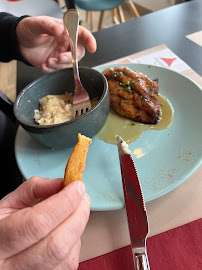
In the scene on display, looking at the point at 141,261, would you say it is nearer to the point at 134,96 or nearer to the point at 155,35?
the point at 134,96

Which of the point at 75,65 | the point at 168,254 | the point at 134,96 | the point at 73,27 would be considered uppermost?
the point at 73,27

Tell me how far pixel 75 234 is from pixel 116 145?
460 mm

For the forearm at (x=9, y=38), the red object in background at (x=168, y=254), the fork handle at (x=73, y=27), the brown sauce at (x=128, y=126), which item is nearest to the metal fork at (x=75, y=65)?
the fork handle at (x=73, y=27)

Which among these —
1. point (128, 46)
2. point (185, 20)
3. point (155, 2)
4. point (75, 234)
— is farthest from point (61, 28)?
point (155, 2)

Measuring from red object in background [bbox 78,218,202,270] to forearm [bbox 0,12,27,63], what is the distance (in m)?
1.21

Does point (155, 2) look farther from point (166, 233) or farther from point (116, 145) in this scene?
point (166, 233)

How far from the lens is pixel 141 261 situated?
2.05 feet

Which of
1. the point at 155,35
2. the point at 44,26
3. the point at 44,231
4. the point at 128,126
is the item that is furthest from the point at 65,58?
the point at 44,231

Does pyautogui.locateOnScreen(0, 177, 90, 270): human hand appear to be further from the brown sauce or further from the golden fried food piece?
the brown sauce

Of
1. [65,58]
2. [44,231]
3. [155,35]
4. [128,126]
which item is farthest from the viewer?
[155,35]

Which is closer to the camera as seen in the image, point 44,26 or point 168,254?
point 168,254

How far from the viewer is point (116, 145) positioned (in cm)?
97

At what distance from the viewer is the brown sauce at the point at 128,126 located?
101 centimetres

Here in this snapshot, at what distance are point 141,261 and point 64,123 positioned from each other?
1.63ft
